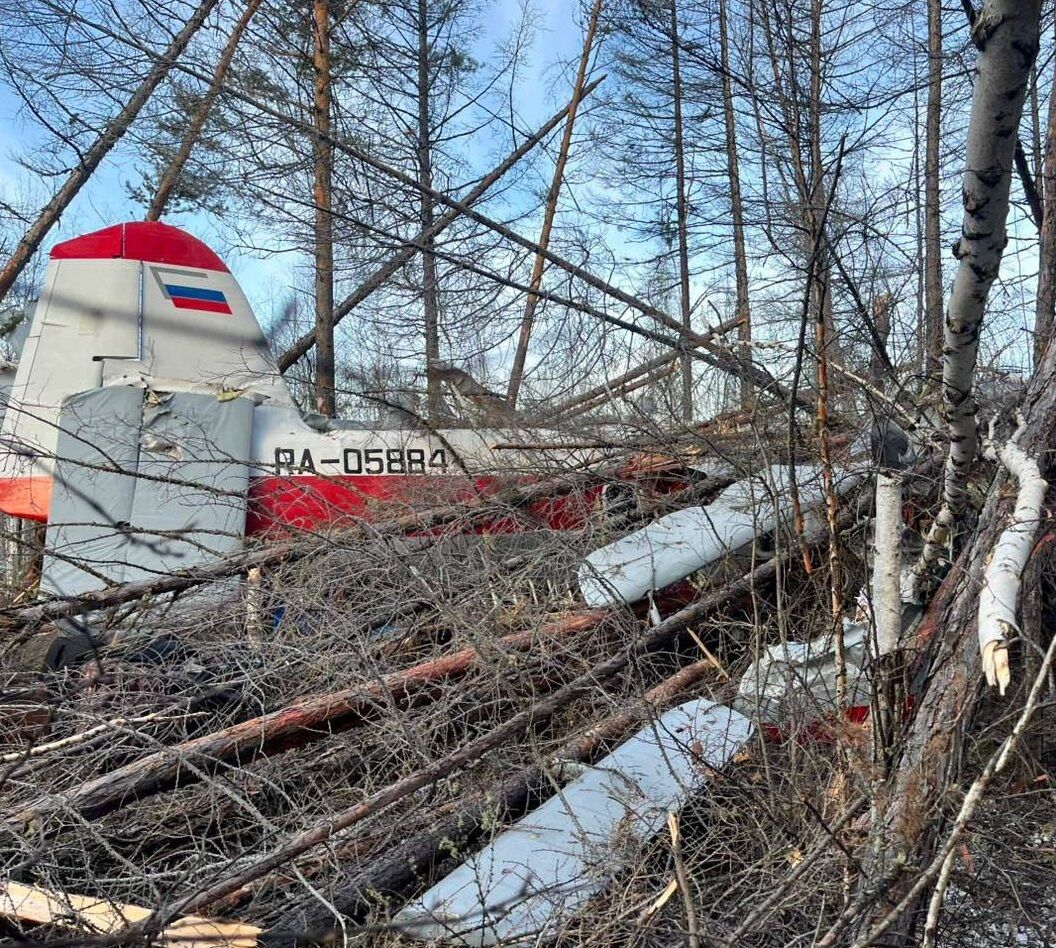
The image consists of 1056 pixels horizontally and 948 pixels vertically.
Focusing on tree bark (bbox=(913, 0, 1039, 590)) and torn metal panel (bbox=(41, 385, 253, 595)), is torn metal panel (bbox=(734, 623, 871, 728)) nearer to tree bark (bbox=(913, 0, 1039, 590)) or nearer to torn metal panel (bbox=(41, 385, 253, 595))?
tree bark (bbox=(913, 0, 1039, 590))

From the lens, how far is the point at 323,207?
17.7 feet

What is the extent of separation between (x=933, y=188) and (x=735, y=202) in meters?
1.85

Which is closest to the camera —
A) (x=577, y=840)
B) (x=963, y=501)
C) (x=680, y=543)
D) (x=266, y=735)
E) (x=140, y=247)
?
(x=577, y=840)

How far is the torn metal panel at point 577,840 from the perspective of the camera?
2797 mm

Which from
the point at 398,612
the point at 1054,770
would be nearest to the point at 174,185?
the point at 398,612

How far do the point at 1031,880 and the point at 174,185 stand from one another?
1018 centimetres

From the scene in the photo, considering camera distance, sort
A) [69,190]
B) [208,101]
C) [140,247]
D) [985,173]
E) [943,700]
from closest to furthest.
A: 1. [985,173]
2. [943,700]
3. [208,101]
4. [140,247]
5. [69,190]

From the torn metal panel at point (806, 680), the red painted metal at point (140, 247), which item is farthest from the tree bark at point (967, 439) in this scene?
the red painted metal at point (140, 247)

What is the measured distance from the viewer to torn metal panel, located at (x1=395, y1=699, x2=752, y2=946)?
2.80 meters

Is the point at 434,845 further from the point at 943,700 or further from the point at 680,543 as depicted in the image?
the point at 680,543

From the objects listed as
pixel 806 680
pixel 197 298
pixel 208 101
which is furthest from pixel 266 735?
pixel 208 101

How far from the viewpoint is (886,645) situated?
115 inches

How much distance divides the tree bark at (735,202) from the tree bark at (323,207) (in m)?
2.57

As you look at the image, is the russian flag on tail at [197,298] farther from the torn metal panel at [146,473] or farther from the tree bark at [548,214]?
the tree bark at [548,214]
